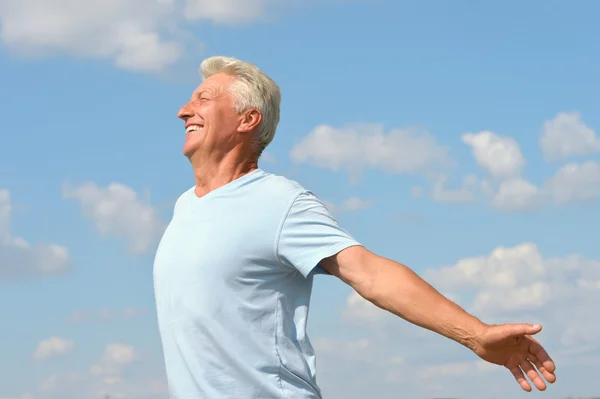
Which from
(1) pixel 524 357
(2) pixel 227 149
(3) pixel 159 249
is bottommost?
(1) pixel 524 357

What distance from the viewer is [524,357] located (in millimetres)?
4957

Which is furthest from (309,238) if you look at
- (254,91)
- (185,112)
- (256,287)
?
(185,112)

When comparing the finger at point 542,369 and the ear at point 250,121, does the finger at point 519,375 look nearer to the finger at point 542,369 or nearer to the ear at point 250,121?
the finger at point 542,369

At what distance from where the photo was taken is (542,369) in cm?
493

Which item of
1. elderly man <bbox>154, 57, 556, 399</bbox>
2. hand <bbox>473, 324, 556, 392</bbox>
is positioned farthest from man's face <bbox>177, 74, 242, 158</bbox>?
hand <bbox>473, 324, 556, 392</bbox>

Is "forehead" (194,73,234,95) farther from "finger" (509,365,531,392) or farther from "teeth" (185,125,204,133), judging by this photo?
"finger" (509,365,531,392)

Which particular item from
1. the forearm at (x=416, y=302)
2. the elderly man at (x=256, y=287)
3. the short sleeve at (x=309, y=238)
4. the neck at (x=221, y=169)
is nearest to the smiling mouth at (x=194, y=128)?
the neck at (x=221, y=169)

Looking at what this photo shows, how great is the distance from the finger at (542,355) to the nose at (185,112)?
8.33 ft

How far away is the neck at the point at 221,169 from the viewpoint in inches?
237

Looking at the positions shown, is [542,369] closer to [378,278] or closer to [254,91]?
[378,278]

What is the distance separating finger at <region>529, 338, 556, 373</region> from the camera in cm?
491

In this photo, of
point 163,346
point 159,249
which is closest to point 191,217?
point 159,249

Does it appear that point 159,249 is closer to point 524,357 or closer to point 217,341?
point 217,341

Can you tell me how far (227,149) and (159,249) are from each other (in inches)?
29.1
